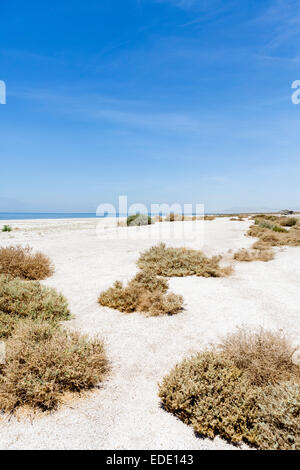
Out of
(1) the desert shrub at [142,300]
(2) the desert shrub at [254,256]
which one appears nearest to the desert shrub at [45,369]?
(1) the desert shrub at [142,300]

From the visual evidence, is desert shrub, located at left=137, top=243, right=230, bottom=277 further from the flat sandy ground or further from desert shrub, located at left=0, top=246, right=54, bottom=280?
desert shrub, located at left=0, top=246, right=54, bottom=280

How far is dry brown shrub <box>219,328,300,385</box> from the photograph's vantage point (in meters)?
3.36

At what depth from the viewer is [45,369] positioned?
3277 mm

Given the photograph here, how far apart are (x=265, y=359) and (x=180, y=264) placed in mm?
5752

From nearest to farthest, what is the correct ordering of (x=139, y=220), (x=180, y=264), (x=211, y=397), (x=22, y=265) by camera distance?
(x=211, y=397), (x=22, y=265), (x=180, y=264), (x=139, y=220)

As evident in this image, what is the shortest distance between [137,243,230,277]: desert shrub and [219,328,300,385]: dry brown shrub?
477 centimetres

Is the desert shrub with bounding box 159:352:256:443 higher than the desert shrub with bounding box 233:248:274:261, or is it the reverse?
the desert shrub with bounding box 233:248:274:261

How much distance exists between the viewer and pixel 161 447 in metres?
2.62

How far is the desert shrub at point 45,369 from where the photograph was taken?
9.95 feet

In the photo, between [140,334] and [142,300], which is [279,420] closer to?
[140,334]

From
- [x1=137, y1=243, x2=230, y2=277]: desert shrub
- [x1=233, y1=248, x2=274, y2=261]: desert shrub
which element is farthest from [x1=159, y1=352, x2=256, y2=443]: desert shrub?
[x1=233, y1=248, x2=274, y2=261]: desert shrub

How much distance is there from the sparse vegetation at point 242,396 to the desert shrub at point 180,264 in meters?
5.00

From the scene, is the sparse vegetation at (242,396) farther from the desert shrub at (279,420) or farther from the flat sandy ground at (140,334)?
the flat sandy ground at (140,334)

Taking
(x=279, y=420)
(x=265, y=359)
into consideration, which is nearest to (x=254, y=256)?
(x=265, y=359)
